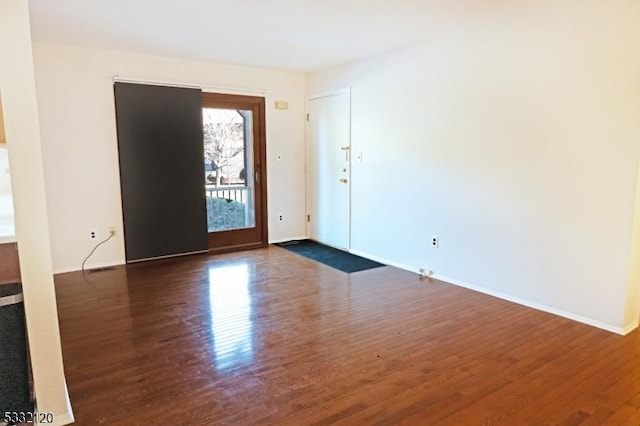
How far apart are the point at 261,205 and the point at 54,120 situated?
2562 millimetres

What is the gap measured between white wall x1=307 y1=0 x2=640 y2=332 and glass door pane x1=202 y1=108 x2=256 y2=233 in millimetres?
1835

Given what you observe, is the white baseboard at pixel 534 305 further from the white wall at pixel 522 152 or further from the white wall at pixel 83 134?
the white wall at pixel 83 134

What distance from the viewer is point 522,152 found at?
11.3 feet

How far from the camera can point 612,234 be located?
2967 mm

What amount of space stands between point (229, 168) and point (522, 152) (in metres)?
3.53

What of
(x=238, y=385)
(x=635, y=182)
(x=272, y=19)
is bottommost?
(x=238, y=385)

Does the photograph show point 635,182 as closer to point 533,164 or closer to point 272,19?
point 533,164

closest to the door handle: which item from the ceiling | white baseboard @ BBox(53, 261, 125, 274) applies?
the ceiling

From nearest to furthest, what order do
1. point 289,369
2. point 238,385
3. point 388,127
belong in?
point 238,385, point 289,369, point 388,127

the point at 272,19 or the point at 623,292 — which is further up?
the point at 272,19

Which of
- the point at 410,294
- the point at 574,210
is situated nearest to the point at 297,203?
the point at 410,294

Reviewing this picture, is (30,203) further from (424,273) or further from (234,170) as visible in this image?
(234,170)

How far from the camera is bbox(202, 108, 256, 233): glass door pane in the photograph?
536 centimetres

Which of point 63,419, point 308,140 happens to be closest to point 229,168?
point 308,140
